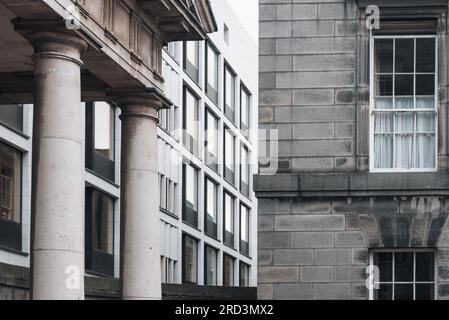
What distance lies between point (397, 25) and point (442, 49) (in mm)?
1221

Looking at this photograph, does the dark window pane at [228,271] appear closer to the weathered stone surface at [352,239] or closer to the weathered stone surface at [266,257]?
the weathered stone surface at [266,257]

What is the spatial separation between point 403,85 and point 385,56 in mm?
818

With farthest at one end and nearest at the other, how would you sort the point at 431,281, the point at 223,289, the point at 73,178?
the point at 223,289, the point at 431,281, the point at 73,178

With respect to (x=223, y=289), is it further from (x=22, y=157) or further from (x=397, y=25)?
(x=397, y=25)

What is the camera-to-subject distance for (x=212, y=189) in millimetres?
89625

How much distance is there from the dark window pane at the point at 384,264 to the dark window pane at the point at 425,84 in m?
3.95

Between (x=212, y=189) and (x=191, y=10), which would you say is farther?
(x=212, y=189)

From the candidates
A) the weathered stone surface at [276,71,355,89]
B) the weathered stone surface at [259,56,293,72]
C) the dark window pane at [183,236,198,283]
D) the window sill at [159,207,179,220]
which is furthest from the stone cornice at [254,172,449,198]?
the dark window pane at [183,236,198,283]

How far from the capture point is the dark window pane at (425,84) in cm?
3042

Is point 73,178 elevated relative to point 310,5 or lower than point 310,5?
lower

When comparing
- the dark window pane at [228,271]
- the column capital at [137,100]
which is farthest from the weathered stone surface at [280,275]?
the dark window pane at [228,271]
